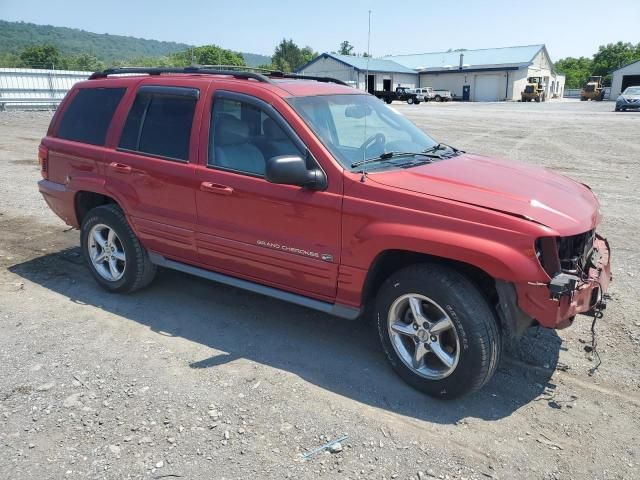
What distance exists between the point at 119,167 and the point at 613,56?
313 ft

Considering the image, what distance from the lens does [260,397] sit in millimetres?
3514

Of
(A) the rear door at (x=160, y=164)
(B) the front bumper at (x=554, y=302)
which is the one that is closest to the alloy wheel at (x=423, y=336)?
(B) the front bumper at (x=554, y=302)

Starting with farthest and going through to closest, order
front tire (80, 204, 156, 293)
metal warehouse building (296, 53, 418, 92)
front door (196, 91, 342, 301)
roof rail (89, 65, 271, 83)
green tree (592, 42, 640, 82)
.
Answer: green tree (592, 42, 640, 82) → metal warehouse building (296, 53, 418, 92) → front tire (80, 204, 156, 293) → roof rail (89, 65, 271, 83) → front door (196, 91, 342, 301)

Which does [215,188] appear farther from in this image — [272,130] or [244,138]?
[272,130]

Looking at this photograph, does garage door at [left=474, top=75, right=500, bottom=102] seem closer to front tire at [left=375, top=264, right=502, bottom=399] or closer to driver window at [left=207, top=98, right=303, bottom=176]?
driver window at [left=207, top=98, right=303, bottom=176]

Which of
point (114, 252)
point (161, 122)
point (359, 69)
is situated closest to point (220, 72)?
point (161, 122)

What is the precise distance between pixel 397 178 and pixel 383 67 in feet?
209

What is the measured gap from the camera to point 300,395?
3547mm

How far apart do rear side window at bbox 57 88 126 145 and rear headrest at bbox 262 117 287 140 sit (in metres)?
1.72

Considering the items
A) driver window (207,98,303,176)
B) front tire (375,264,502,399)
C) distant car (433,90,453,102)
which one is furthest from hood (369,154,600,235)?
distant car (433,90,453,102)

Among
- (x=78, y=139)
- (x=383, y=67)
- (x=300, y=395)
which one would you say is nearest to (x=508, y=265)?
(x=300, y=395)

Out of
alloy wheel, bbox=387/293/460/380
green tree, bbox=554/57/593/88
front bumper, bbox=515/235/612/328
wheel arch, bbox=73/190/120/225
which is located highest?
green tree, bbox=554/57/593/88

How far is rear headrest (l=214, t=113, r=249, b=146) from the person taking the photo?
416cm

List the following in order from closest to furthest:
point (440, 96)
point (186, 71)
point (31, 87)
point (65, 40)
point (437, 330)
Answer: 1. point (437, 330)
2. point (186, 71)
3. point (31, 87)
4. point (440, 96)
5. point (65, 40)
